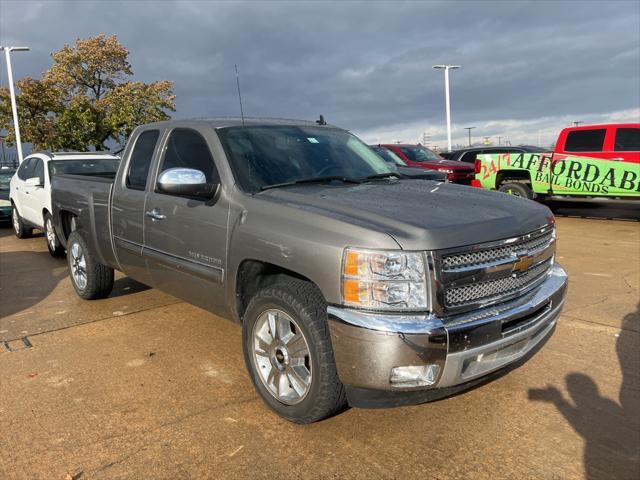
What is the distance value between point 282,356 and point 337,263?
0.76 metres

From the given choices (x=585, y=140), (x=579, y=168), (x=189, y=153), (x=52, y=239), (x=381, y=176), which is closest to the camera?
(x=189, y=153)

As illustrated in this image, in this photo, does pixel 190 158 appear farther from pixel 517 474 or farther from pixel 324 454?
pixel 517 474

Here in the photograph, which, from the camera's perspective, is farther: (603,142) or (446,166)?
(446,166)

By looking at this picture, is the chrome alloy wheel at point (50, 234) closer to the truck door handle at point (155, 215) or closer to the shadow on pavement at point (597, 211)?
the truck door handle at point (155, 215)

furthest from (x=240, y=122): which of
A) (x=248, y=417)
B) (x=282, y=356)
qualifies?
(x=248, y=417)

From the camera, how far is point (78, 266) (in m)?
5.90

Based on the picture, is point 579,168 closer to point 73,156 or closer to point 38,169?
point 73,156

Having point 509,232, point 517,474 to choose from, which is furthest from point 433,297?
point 517,474

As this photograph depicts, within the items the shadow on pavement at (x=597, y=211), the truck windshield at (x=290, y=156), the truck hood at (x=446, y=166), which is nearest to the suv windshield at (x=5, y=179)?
the truck hood at (x=446, y=166)

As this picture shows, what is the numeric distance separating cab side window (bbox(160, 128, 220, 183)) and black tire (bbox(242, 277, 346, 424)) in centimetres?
106

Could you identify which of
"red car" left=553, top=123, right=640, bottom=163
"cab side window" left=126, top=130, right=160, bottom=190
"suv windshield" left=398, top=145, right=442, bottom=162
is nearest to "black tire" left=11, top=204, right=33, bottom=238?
"cab side window" left=126, top=130, right=160, bottom=190

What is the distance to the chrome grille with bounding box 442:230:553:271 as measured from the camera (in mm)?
2713

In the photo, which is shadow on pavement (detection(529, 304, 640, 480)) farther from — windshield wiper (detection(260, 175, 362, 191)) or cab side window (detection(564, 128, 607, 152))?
cab side window (detection(564, 128, 607, 152))

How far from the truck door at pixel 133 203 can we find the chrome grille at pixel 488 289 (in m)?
2.75
